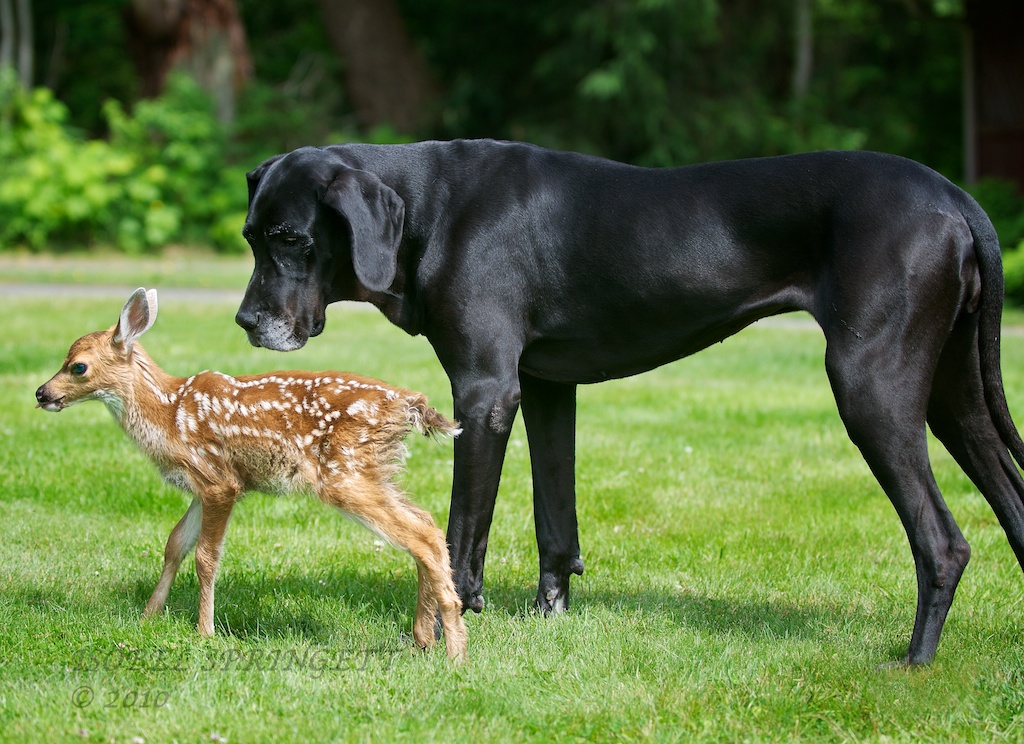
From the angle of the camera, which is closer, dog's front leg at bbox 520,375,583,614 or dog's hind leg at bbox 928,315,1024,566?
dog's hind leg at bbox 928,315,1024,566

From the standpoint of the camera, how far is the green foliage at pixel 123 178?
20000 millimetres

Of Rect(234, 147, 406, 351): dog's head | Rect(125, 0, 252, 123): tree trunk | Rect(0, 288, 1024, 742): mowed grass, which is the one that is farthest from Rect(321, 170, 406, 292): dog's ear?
Rect(125, 0, 252, 123): tree trunk

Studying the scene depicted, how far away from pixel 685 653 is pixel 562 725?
75 cm

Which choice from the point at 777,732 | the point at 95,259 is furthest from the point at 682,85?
the point at 777,732

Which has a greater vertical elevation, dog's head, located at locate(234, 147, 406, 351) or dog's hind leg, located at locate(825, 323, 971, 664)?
dog's head, located at locate(234, 147, 406, 351)

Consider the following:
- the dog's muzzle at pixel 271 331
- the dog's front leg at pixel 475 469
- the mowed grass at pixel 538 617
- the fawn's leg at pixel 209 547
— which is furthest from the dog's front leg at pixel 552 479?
the fawn's leg at pixel 209 547

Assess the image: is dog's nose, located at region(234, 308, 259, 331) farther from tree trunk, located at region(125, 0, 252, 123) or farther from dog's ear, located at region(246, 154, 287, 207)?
tree trunk, located at region(125, 0, 252, 123)

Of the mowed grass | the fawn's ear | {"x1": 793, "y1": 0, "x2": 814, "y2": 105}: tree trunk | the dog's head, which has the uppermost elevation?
the dog's head

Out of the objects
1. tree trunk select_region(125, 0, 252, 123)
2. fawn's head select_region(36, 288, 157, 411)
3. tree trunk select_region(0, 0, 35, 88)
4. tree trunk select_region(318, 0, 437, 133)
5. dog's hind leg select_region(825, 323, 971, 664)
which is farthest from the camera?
tree trunk select_region(0, 0, 35, 88)

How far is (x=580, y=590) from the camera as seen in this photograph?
17.3ft

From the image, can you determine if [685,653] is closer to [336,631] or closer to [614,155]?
[336,631]

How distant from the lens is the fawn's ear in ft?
14.9

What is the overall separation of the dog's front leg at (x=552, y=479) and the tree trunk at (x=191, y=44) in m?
19.3

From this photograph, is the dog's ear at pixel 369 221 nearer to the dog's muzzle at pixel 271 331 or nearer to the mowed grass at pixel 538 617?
the dog's muzzle at pixel 271 331
